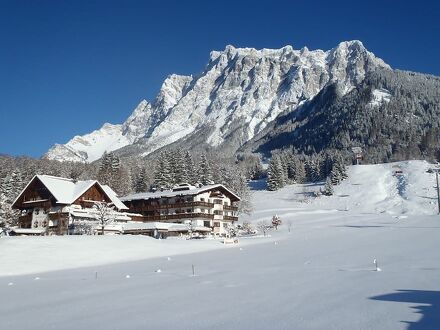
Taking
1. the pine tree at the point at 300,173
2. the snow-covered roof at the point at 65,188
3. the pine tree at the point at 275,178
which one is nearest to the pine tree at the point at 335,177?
the pine tree at the point at 275,178

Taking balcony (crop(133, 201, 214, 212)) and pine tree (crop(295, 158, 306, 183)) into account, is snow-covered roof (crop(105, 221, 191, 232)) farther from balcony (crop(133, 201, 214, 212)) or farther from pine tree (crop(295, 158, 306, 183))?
pine tree (crop(295, 158, 306, 183))

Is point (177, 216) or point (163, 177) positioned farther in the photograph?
point (163, 177)

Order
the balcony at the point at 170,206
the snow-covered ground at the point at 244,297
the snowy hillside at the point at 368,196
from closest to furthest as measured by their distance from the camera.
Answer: the snow-covered ground at the point at 244,297
the balcony at the point at 170,206
the snowy hillside at the point at 368,196

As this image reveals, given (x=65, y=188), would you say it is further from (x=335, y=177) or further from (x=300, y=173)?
(x=300, y=173)

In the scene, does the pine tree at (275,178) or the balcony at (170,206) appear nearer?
the balcony at (170,206)

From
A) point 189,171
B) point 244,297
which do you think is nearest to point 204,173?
point 189,171

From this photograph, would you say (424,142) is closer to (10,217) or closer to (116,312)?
(10,217)

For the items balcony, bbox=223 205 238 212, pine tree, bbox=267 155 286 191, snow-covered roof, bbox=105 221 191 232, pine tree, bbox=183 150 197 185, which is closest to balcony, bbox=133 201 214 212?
balcony, bbox=223 205 238 212

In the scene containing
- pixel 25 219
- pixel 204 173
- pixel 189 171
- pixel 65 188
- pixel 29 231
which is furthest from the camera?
pixel 189 171

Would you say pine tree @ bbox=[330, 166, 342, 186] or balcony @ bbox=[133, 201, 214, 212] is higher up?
pine tree @ bbox=[330, 166, 342, 186]

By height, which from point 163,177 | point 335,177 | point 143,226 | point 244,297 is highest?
point 335,177

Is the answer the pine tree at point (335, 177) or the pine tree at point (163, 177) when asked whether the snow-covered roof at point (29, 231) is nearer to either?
the pine tree at point (163, 177)

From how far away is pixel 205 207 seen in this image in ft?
278

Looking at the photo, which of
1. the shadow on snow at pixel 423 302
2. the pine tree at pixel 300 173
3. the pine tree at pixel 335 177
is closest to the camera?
the shadow on snow at pixel 423 302
